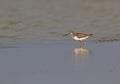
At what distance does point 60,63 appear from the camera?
11.2 metres

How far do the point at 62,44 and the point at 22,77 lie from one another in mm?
4314

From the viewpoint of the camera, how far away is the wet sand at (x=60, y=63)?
9672 mm

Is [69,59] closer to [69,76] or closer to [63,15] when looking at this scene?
[69,76]

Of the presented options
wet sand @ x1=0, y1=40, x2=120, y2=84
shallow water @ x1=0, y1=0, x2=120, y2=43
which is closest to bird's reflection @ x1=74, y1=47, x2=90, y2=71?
wet sand @ x1=0, y1=40, x2=120, y2=84

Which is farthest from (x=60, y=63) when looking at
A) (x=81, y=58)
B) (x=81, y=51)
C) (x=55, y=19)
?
(x=55, y=19)

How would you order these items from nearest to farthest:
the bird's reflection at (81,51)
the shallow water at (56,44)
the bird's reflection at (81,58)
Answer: the shallow water at (56,44) → the bird's reflection at (81,58) → the bird's reflection at (81,51)

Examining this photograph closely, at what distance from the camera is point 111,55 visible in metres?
12.0

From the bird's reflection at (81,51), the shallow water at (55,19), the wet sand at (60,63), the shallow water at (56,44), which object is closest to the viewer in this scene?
the wet sand at (60,63)

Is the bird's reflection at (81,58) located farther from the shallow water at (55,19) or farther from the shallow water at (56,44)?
the shallow water at (55,19)

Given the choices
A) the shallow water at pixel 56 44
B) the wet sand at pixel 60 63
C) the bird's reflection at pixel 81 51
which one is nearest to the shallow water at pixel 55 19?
the shallow water at pixel 56 44

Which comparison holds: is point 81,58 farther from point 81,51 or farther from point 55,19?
point 55,19

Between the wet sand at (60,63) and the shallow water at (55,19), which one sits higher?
the shallow water at (55,19)

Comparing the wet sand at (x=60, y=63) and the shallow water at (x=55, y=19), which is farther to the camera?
the shallow water at (x=55, y=19)

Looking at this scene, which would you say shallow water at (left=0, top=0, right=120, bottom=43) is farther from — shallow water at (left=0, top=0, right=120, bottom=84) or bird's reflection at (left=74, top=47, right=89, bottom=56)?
bird's reflection at (left=74, top=47, right=89, bottom=56)
